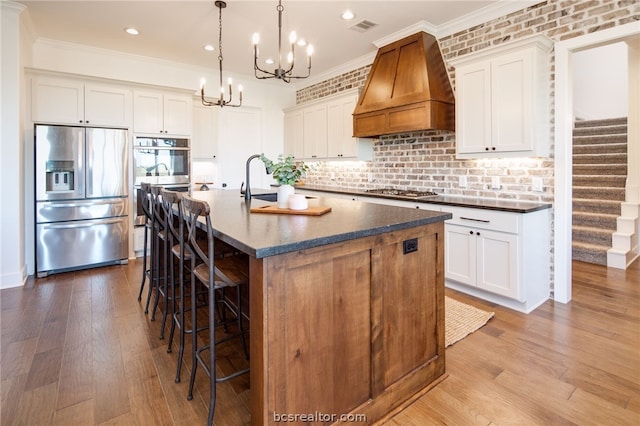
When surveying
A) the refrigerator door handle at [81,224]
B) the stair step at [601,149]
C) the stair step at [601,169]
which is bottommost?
the refrigerator door handle at [81,224]

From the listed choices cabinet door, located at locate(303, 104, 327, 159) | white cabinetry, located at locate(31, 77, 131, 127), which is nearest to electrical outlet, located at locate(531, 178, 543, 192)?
cabinet door, located at locate(303, 104, 327, 159)

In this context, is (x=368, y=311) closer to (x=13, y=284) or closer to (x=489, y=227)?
(x=489, y=227)

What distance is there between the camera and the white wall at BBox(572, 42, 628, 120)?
6.30m

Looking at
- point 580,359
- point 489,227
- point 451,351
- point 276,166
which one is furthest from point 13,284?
point 580,359

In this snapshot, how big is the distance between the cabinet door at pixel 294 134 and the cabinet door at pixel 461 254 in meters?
3.39

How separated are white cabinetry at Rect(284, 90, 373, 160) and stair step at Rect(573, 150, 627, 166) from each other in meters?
3.45

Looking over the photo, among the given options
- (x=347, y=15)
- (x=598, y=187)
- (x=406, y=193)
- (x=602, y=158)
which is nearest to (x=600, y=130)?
(x=602, y=158)

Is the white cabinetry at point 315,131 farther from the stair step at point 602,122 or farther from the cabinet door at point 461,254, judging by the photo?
the stair step at point 602,122

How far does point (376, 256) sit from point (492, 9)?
3273 mm

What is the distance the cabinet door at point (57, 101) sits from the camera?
13.2 feet

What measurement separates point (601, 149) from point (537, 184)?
3386mm

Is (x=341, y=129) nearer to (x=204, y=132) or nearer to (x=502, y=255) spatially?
(x=204, y=132)

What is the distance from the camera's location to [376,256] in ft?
5.44

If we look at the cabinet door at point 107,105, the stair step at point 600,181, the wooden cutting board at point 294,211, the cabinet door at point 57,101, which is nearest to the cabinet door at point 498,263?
the wooden cutting board at point 294,211
